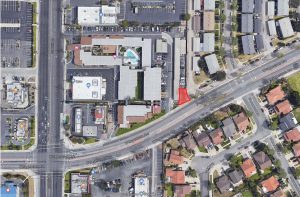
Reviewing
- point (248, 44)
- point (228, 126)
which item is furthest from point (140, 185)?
point (248, 44)

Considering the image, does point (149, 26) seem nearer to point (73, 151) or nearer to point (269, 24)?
point (269, 24)

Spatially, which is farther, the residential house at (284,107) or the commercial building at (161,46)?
the residential house at (284,107)

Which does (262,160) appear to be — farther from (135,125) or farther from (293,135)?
(135,125)

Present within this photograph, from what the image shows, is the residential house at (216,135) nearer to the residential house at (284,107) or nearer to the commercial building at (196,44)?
the residential house at (284,107)

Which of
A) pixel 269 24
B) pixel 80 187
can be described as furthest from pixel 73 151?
pixel 269 24

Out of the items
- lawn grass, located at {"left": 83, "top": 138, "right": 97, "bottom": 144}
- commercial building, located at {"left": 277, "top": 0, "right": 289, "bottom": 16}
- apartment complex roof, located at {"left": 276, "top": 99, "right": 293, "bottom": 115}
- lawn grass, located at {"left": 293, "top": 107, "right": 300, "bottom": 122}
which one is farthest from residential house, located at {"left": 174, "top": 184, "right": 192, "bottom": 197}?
commercial building, located at {"left": 277, "top": 0, "right": 289, "bottom": 16}

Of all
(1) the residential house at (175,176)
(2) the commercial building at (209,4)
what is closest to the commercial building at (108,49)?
(2) the commercial building at (209,4)

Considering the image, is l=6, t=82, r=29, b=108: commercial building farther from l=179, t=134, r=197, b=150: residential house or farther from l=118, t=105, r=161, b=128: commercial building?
l=179, t=134, r=197, b=150: residential house
